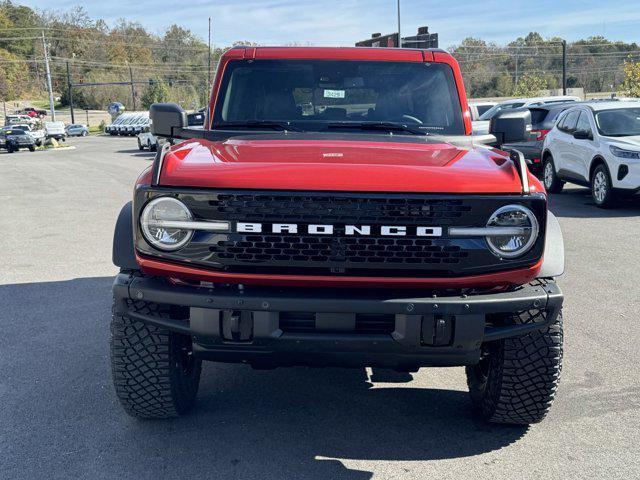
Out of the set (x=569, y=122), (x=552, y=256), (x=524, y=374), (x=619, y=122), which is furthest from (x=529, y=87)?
(x=524, y=374)

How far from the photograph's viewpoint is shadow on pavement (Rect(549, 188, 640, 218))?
12242mm

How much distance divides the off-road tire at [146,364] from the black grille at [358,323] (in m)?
0.66

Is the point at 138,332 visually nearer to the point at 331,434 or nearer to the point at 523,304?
the point at 331,434

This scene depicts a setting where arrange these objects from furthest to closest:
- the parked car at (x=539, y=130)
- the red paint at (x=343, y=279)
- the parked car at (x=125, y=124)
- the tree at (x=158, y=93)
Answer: the tree at (x=158, y=93) → the parked car at (x=125, y=124) → the parked car at (x=539, y=130) → the red paint at (x=343, y=279)

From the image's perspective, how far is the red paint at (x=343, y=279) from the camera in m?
3.31

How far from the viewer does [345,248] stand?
130 inches

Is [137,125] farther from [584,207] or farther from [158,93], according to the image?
[584,207]

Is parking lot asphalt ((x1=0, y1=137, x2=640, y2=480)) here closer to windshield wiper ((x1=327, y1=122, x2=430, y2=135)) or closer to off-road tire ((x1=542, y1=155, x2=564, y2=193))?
windshield wiper ((x1=327, y1=122, x2=430, y2=135))

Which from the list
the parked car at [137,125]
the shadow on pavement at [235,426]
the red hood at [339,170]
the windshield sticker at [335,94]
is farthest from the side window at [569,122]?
the parked car at [137,125]

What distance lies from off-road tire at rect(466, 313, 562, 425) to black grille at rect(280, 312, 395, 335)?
63 cm

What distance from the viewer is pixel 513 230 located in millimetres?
3352

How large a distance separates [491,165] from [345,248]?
0.88m

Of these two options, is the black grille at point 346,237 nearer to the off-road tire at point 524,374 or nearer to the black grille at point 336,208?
the black grille at point 336,208

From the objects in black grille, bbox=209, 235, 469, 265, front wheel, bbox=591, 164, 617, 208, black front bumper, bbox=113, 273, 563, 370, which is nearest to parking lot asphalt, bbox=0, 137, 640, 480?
black front bumper, bbox=113, 273, 563, 370
